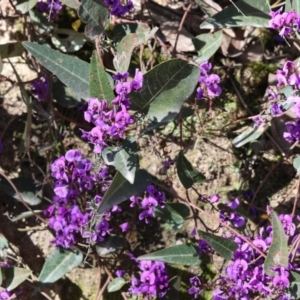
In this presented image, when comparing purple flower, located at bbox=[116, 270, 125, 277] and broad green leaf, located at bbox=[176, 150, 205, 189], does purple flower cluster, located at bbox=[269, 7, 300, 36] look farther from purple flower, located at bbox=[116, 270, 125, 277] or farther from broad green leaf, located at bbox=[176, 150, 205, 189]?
purple flower, located at bbox=[116, 270, 125, 277]

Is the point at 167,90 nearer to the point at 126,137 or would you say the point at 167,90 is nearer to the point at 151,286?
the point at 126,137

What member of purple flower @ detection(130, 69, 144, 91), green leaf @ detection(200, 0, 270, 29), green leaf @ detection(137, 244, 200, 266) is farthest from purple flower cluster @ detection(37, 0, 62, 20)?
green leaf @ detection(137, 244, 200, 266)

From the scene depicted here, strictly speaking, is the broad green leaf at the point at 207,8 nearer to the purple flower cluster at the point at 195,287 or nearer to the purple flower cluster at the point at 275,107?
the purple flower cluster at the point at 275,107

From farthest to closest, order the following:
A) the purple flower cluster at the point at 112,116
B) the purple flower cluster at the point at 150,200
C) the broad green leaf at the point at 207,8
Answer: the broad green leaf at the point at 207,8
the purple flower cluster at the point at 150,200
the purple flower cluster at the point at 112,116

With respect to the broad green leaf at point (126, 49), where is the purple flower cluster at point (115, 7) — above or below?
above

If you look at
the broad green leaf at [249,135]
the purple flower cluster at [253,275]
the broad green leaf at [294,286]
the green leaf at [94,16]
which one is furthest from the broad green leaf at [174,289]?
the green leaf at [94,16]

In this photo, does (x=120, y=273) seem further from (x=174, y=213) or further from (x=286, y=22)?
(x=286, y=22)
